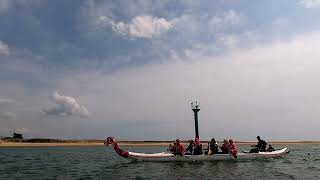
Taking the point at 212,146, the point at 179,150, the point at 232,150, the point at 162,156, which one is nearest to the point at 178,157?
the point at 179,150

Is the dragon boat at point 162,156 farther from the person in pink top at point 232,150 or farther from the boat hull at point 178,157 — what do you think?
the person in pink top at point 232,150

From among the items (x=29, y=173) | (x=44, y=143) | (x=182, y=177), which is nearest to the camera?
(x=182, y=177)

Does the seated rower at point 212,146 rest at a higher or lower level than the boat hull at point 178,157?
higher

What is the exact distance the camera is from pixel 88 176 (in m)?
28.2

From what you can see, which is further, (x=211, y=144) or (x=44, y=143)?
(x=44, y=143)

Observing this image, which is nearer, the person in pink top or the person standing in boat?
the person standing in boat

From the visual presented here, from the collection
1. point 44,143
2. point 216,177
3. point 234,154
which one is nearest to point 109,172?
point 216,177

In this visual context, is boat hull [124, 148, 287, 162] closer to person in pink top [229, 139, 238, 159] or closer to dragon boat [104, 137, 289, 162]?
dragon boat [104, 137, 289, 162]

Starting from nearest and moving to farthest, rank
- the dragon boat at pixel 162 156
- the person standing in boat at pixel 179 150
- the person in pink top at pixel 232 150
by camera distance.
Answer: the dragon boat at pixel 162 156 → the person standing in boat at pixel 179 150 → the person in pink top at pixel 232 150

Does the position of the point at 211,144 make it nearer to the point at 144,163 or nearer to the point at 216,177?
the point at 144,163

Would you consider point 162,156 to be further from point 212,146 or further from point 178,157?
point 212,146

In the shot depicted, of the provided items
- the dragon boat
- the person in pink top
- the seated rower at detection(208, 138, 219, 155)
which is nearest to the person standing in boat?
the dragon boat

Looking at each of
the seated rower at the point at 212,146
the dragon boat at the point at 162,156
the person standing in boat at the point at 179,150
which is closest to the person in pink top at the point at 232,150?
the dragon boat at the point at 162,156

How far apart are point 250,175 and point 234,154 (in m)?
9.42
